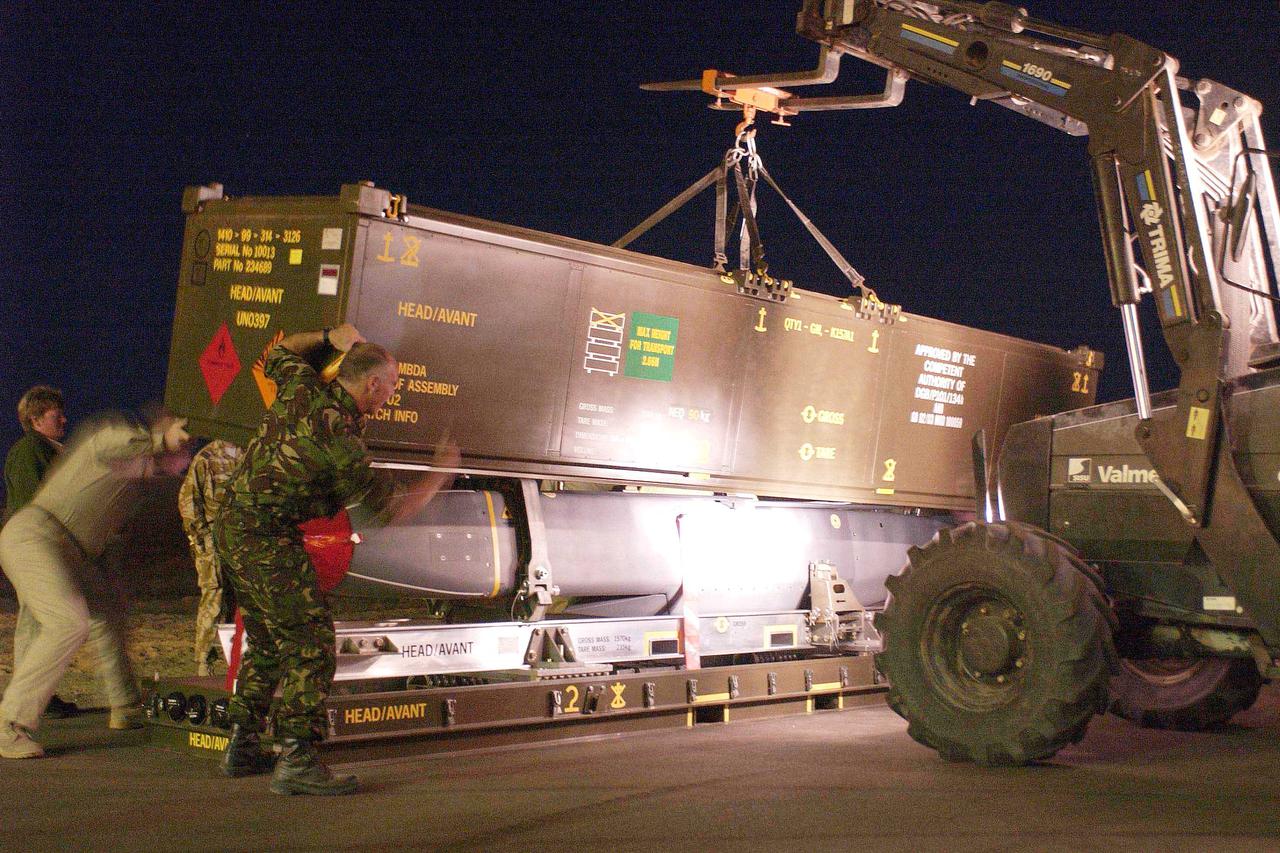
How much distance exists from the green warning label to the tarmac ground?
2572 millimetres

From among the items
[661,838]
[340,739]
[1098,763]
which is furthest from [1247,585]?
[340,739]

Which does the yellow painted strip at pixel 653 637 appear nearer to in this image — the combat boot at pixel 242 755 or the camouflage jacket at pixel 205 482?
the camouflage jacket at pixel 205 482

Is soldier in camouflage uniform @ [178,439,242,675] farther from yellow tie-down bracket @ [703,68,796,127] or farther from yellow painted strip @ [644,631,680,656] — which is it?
yellow tie-down bracket @ [703,68,796,127]

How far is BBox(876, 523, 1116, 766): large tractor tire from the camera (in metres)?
7.21

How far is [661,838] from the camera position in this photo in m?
5.67

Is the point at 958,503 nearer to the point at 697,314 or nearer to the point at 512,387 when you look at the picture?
Answer: the point at 697,314

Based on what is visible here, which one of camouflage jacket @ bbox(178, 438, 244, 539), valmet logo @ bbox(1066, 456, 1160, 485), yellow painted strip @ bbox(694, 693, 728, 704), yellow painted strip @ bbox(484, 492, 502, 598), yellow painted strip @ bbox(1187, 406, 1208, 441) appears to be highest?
yellow painted strip @ bbox(1187, 406, 1208, 441)

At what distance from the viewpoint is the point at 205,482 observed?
921cm

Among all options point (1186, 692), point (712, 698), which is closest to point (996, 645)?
point (712, 698)

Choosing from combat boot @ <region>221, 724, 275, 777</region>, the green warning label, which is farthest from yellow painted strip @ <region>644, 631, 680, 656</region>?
combat boot @ <region>221, 724, 275, 777</region>

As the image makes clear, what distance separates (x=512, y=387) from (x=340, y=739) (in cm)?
254

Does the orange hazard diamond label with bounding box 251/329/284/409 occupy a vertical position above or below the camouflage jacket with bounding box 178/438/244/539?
above

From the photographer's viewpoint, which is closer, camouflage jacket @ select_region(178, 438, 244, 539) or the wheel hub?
the wheel hub

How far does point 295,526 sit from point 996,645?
3943mm
